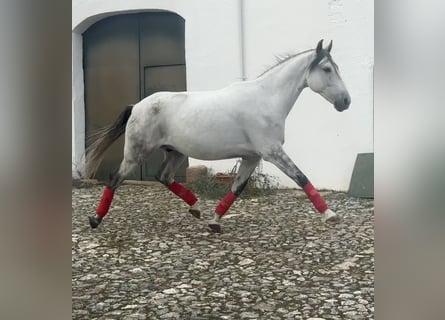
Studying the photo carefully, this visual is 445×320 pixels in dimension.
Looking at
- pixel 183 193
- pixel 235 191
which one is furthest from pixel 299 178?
pixel 183 193

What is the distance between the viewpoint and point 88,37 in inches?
72.7

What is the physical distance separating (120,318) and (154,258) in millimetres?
335

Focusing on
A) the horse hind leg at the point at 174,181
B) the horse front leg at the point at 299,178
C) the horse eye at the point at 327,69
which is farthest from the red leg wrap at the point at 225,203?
the horse eye at the point at 327,69

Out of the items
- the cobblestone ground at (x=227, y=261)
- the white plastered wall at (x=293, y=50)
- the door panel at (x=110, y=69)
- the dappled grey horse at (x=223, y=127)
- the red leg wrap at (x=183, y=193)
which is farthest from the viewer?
the red leg wrap at (x=183, y=193)

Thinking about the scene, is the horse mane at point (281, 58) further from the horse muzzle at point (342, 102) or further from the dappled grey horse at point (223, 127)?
the horse muzzle at point (342, 102)

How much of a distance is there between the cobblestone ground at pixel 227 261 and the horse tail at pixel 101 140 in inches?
3.9

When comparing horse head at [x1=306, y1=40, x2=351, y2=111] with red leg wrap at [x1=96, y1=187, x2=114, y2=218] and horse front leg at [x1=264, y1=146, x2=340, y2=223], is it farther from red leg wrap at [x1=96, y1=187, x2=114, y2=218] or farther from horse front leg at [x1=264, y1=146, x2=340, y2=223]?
red leg wrap at [x1=96, y1=187, x2=114, y2=218]

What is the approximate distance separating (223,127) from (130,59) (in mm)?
455

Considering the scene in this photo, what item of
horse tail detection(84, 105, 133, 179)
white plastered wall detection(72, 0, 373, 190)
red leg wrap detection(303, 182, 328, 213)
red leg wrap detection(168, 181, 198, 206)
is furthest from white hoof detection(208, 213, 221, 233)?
horse tail detection(84, 105, 133, 179)

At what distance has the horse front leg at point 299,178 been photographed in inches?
64.8

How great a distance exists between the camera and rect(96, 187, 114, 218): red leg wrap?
189cm
